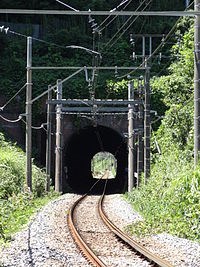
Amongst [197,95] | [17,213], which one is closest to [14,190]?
[17,213]

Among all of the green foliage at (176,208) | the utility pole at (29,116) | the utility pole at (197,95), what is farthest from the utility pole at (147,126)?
the utility pole at (197,95)

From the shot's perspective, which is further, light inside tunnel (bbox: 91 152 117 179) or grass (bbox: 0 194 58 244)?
light inside tunnel (bbox: 91 152 117 179)

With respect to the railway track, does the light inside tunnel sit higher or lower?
lower

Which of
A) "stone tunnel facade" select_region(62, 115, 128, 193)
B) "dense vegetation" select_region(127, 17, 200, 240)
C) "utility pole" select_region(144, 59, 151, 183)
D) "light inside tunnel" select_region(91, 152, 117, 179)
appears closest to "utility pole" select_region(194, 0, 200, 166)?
"dense vegetation" select_region(127, 17, 200, 240)

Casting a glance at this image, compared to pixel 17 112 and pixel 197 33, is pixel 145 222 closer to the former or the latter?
pixel 197 33

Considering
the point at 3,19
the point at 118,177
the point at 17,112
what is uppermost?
the point at 3,19

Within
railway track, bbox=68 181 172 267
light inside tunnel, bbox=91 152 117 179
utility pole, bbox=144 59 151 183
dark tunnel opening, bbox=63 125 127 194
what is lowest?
light inside tunnel, bbox=91 152 117 179

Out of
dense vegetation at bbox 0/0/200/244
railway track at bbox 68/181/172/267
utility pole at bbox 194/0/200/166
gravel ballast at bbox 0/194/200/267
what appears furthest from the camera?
dense vegetation at bbox 0/0/200/244

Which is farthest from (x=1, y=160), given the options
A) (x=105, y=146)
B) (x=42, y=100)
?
(x=105, y=146)

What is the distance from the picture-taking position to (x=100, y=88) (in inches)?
1407

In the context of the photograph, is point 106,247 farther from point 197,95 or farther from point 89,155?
point 89,155

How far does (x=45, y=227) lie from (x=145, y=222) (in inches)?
106

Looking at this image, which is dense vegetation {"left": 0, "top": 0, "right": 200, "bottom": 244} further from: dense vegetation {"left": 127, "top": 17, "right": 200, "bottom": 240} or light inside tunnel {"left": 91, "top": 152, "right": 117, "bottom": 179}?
light inside tunnel {"left": 91, "top": 152, "right": 117, "bottom": 179}

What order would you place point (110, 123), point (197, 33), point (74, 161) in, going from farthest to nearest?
point (74, 161), point (110, 123), point (197, 33)
